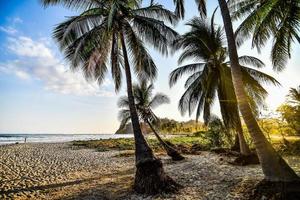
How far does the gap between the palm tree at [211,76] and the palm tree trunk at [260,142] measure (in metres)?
4.86

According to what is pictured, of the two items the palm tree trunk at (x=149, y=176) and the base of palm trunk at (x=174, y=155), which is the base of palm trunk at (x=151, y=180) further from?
the base of palm trunk at (x=174, y=155)

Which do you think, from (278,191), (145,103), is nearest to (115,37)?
(278,191)

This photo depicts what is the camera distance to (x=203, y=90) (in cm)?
1287

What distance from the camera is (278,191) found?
16.0 feet

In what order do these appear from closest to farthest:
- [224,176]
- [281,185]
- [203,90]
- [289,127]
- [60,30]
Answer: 1. [281,185]
2. [224,176]
3. [60,30]
4. [289,127]
5. [203,90]

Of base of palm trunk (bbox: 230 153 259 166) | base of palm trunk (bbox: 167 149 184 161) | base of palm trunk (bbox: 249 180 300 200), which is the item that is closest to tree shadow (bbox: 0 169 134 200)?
base of palm trunk (bbox: 249 180 300 200)

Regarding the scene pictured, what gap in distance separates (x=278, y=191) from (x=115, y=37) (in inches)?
287

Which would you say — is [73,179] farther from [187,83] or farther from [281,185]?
[187,83]

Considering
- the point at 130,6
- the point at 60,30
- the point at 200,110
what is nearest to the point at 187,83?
the point at 200,110

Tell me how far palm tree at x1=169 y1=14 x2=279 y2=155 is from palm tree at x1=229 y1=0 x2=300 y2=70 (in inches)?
84.4

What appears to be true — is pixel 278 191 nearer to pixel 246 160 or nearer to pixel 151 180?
pixel 151 180

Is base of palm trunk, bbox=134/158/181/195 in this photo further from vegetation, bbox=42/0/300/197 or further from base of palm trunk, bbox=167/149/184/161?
base of palm trunk, bbox=167/149/184/161

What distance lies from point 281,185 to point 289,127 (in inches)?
313

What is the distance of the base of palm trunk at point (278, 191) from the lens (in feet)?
15.5
